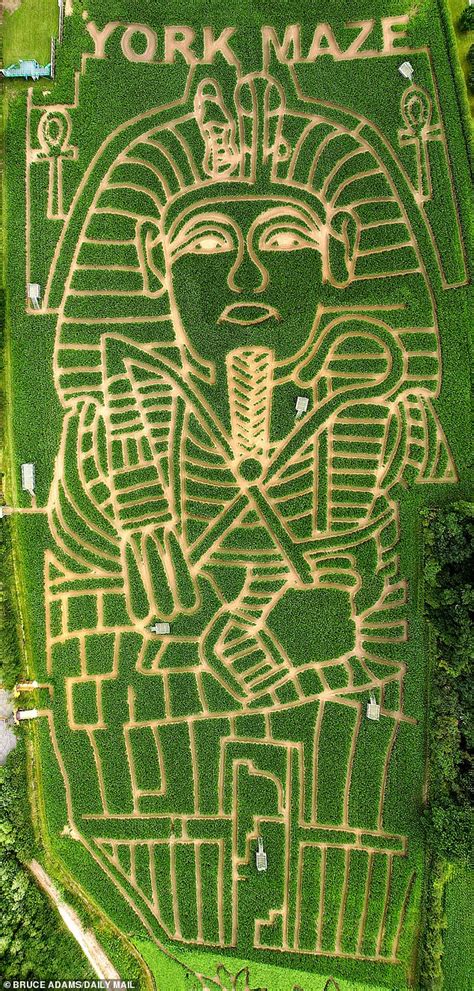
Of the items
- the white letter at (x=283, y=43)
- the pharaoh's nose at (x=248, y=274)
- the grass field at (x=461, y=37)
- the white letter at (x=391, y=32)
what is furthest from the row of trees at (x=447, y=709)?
the white letter at (x=283, y=43)

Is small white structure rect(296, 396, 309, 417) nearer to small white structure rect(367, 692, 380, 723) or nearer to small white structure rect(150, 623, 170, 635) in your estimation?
small white structure rect(150, 623, 170, 635)

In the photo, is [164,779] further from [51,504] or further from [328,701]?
[51,504]

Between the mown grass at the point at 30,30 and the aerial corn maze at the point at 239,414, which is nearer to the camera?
the aerial corn maze at the point at 239,414

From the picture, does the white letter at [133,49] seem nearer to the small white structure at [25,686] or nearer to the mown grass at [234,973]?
the small white structure at [25,686]

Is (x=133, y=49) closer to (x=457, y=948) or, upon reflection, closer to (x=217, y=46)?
(x=217, y=46)

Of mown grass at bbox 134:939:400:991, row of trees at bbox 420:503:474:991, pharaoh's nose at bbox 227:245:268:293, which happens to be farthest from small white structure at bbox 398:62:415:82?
mown grass at bbox 134:939:400:991

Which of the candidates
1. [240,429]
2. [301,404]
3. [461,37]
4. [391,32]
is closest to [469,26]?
[461,37]
